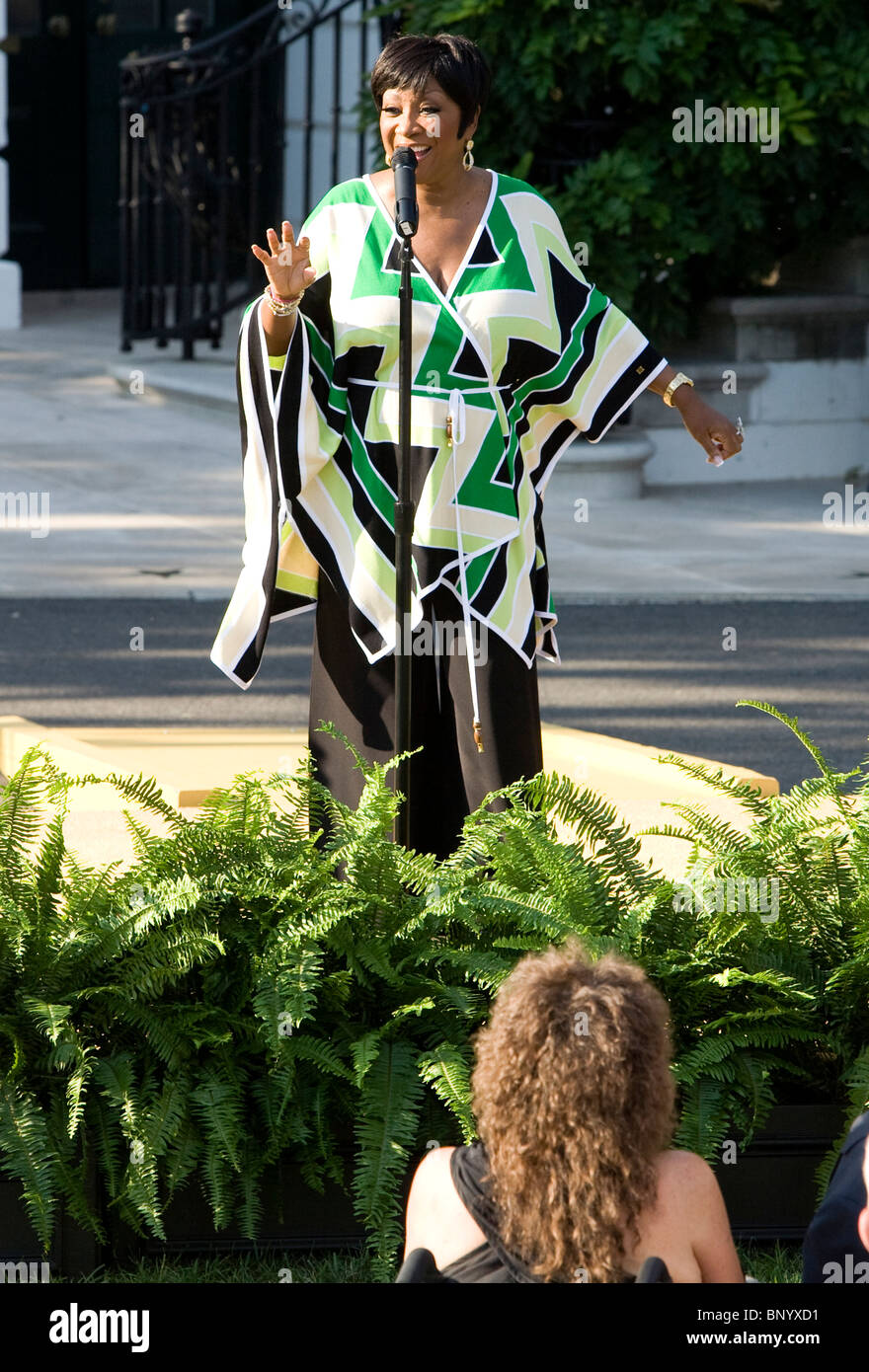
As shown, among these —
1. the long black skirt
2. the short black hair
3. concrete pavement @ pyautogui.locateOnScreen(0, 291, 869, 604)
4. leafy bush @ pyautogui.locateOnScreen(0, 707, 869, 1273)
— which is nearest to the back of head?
leafy bush @ pyautogui.locateOnScreen(0, 707, 869, 1273)

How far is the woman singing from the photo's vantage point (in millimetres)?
3924

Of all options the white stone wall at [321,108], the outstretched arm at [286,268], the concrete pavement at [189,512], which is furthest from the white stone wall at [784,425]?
the outstretched arm at [286,268]

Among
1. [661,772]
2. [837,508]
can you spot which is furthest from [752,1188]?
[837,508]

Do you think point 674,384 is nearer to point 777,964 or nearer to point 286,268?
point 286,268

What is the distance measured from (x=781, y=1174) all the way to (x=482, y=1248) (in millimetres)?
1111

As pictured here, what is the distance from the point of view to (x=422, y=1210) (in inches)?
104

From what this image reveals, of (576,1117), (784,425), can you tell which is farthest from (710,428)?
(784,425)

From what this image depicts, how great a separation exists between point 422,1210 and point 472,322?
191cm

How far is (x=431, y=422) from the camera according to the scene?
3.96 m

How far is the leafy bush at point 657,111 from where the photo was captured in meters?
12.3

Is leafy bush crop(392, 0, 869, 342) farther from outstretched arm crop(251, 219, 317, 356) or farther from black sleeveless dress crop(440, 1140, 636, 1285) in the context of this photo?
black sleeveless dress crop(440, 1140, 636, 1285)

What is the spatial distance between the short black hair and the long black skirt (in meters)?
0.96

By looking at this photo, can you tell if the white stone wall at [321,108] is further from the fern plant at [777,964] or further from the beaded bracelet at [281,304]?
the fern plant at [777,964]

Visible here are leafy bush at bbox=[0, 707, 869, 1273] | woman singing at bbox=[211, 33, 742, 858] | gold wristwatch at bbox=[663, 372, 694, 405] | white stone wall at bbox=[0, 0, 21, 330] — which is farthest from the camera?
white stone wall at bbox=[0, 0, 21, 330]
